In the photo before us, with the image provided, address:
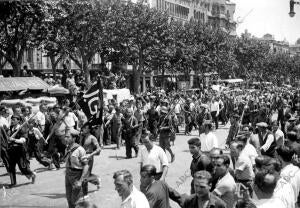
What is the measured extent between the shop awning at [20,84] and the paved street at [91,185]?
31.7 feet

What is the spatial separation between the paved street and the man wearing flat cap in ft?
6.29

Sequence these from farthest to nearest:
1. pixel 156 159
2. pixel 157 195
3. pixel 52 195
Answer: pixel 52 195
pixel 156 159
pixel 157 195

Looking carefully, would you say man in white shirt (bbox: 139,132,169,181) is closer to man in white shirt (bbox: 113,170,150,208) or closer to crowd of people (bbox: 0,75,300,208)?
crowd of people (bbox: 0,75,300,208)

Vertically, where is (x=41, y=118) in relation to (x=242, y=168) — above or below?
above

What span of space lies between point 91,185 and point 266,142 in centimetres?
413

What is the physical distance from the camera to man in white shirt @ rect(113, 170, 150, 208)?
Result: 18.2 ft

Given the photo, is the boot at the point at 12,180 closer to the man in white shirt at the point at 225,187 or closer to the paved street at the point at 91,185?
the paved street at the point at 91,185

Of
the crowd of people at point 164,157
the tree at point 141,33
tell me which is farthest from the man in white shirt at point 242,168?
the tree at point 141,33

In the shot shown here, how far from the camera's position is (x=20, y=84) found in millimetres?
25797

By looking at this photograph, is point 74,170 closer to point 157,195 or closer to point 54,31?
point 157,195

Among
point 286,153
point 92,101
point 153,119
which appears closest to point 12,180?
point 92,101

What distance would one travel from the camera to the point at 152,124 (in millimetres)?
20609

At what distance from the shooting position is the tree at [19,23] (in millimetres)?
27281

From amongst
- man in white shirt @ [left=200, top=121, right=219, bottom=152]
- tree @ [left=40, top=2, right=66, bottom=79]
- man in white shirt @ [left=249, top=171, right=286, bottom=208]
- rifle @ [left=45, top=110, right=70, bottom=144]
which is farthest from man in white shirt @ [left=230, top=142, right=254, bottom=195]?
tree @ [left=40, top=2, right=66, bottom=79]
